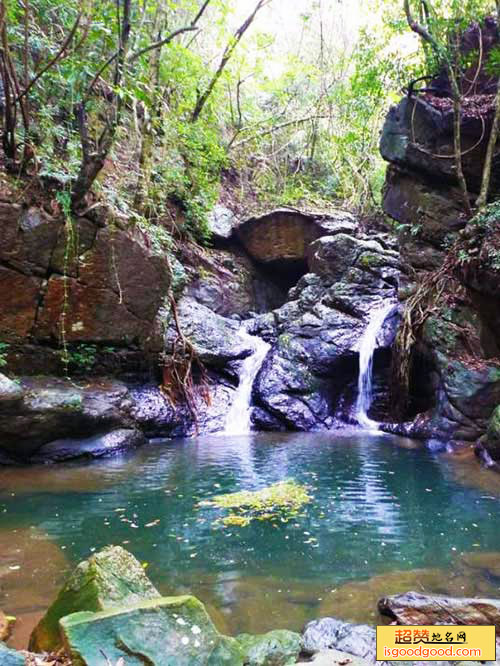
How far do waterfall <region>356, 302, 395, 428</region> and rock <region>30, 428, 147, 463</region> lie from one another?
5.12 meters

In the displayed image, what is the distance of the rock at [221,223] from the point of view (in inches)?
652

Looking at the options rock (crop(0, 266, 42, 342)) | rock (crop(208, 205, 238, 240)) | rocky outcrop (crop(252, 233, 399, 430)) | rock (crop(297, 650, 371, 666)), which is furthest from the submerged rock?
rock (crop(208, 205, 238, 240))

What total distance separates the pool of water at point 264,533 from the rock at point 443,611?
0.30 meters

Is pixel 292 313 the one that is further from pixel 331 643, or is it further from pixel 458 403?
pixel 331 643

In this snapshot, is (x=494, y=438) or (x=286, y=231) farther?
(x=286, y=231)

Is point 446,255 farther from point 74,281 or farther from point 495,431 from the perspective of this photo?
point 74,281

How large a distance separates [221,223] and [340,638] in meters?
15.1

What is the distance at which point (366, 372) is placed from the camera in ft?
37.6

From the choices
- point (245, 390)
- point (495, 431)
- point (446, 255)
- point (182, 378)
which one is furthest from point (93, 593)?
point (446, 255)

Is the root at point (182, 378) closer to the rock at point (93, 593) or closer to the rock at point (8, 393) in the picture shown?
the rock at point (8, 393)

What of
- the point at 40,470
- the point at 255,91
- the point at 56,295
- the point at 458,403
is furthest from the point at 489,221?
the point at 255,91

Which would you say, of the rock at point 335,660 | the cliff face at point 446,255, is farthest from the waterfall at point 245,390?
the rock at point 335,660

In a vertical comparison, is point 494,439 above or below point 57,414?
below

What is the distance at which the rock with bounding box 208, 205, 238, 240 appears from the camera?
16.6m
